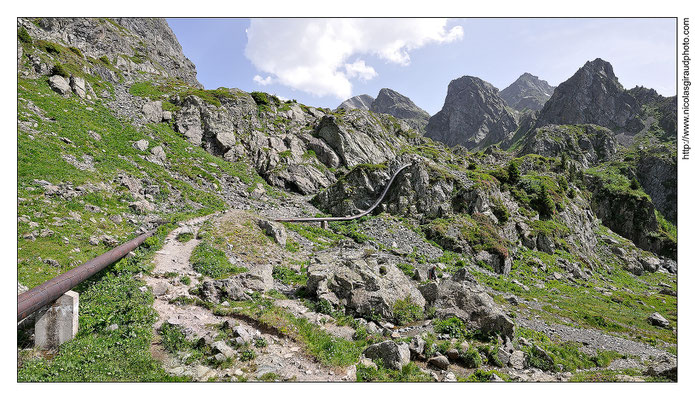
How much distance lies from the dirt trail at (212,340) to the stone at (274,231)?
1055 centimetres

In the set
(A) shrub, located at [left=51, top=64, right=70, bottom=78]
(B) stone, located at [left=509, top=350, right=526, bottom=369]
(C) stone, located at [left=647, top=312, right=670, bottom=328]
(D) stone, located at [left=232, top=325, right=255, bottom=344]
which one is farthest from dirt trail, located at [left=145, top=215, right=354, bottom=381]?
(A) shrub, located at [left=51, top=64, right=70, bottom=78]

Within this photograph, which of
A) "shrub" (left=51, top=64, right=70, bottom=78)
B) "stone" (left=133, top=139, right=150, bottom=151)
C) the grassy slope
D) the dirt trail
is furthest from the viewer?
"shrub" (left=51, top=64, right=70, bottom=78)

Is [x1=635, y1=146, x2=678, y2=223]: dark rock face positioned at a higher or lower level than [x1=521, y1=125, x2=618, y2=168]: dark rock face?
lower

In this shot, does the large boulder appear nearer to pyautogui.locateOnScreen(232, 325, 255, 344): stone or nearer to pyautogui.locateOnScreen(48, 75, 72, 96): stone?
pyautogui.locateOnScreen(232, 325, 255, 344): stone

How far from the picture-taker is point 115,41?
95500 millimetres

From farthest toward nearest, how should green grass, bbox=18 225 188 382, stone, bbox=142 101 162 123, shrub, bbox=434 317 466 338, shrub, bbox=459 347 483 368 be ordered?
stone, bbox=142 101 162 123, shrub, bbox=434 317 466 338, shrub, bbox=459 347 483 368, green grass, bbox=18 225 188 382

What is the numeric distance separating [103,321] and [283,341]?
21.6 ft

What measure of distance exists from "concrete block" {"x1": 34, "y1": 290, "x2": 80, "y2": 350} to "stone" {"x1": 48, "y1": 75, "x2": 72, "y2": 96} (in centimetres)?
5110

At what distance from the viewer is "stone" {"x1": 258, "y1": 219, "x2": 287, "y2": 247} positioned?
2720cm

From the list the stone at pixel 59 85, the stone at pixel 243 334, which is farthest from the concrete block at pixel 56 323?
the stone at pixel 59 85

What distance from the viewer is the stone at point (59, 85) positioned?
4325 cm

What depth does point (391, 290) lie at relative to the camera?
679 inches

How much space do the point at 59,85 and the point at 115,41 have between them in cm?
6997

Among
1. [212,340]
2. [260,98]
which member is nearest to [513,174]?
[260,98]
